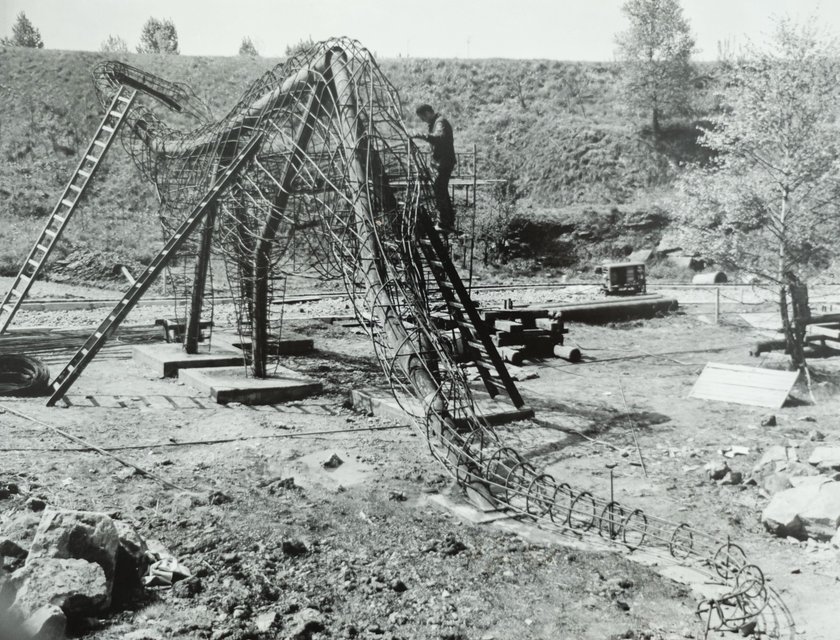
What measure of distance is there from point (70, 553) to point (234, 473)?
2.93 metres

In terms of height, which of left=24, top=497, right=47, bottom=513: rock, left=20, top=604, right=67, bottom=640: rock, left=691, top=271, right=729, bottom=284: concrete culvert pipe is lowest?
left=20, top=604, right=67, bottom=640: rock

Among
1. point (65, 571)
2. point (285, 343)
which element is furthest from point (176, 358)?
point (65, 571)

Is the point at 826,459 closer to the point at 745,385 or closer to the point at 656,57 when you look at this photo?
the point at 745,385

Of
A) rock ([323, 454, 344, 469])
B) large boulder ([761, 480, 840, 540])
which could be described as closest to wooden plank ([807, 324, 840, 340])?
large boulder ([761, 480, 840, 540])

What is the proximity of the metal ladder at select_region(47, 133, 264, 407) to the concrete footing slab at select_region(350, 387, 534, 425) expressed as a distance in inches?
126

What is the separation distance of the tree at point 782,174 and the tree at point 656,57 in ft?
27.9

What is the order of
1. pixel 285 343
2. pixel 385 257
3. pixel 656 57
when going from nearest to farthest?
pixel 385 257, pixel 285 343, pixel 656 57

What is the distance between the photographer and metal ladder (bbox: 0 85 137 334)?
10578 millimetres

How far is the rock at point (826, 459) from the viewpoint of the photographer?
7.61m

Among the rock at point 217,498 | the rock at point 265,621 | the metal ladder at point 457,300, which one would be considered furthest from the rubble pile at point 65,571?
the metal ladder at point 457,300

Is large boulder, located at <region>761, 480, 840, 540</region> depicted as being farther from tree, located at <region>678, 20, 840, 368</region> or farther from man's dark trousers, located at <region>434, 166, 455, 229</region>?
tree, located at <region>678, 20, 840, 368</region>

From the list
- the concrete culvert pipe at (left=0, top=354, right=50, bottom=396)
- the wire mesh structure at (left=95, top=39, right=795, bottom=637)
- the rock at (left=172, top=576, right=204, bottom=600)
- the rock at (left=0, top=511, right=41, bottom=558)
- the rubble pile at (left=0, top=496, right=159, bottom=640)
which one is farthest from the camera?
the concrete culvert pipe at (left=0, top=354, right=50, bottom=396)

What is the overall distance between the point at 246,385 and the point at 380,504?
4332 mm

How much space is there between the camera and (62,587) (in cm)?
436
